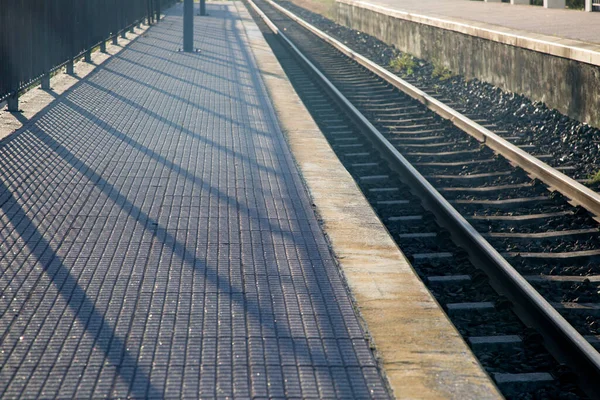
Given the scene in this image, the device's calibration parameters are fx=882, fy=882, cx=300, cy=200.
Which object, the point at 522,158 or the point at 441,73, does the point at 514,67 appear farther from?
the point at 522,158

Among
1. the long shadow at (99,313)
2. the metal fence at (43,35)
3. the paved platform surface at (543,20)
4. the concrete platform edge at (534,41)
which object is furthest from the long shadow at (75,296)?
the paved platform surface at (543,20)

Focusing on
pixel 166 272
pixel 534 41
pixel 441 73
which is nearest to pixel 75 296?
pixel 166 272

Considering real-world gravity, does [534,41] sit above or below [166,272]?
above

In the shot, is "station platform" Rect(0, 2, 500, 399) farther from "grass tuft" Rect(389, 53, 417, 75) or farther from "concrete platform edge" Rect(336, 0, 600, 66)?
"grass tuft" Rect(389, 53, 417, 75)

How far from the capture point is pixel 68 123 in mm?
10680

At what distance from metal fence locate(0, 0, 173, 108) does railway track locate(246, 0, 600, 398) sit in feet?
13.1

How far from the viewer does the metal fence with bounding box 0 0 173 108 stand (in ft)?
34.6

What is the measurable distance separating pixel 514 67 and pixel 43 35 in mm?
6926

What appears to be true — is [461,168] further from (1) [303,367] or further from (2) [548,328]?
(1) [303,367]

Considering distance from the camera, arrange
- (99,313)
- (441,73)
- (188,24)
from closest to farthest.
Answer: (99,313) → (441,73) → (188,24)

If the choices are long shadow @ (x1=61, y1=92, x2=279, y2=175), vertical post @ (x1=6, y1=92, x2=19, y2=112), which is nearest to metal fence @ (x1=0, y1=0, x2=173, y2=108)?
vertical post @ (x1=6, y1=92, x2=19, y2=112)

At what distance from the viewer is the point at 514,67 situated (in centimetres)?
1338

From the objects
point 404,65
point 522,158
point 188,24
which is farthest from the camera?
point 188,24

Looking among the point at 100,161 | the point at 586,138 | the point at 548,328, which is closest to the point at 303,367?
the point at 548,328
